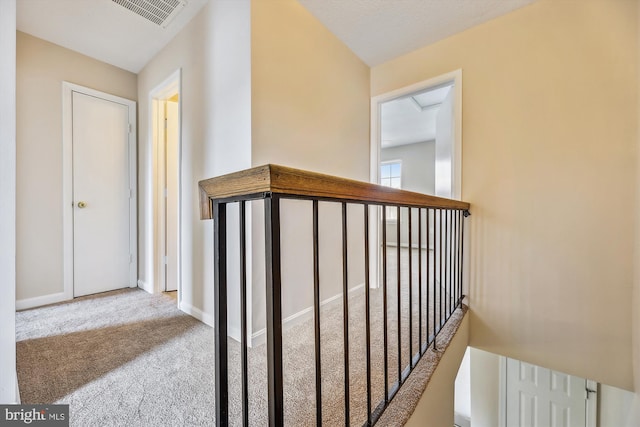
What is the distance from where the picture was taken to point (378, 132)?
268 cm

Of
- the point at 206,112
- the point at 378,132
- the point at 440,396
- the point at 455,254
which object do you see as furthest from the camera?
the point at 378,132

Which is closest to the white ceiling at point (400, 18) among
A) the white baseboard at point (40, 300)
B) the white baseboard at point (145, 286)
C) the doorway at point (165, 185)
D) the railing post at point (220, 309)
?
the doorway at point (165, 185)

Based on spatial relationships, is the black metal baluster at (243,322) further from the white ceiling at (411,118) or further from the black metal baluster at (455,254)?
the white ceiling at (411,118)

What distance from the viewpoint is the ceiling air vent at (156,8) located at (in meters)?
1.87

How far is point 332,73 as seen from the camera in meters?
2.21

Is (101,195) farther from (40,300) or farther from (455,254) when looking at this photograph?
(455,254)

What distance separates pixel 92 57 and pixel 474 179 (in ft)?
12.4

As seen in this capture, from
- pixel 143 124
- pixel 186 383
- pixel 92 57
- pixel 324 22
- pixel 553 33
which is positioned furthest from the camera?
pixel 143 124

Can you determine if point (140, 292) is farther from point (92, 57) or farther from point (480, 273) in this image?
point (480, 273)

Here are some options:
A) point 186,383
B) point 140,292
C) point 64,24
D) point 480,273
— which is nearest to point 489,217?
point 480,273

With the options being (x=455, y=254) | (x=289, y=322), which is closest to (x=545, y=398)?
(x=455, y=254)
